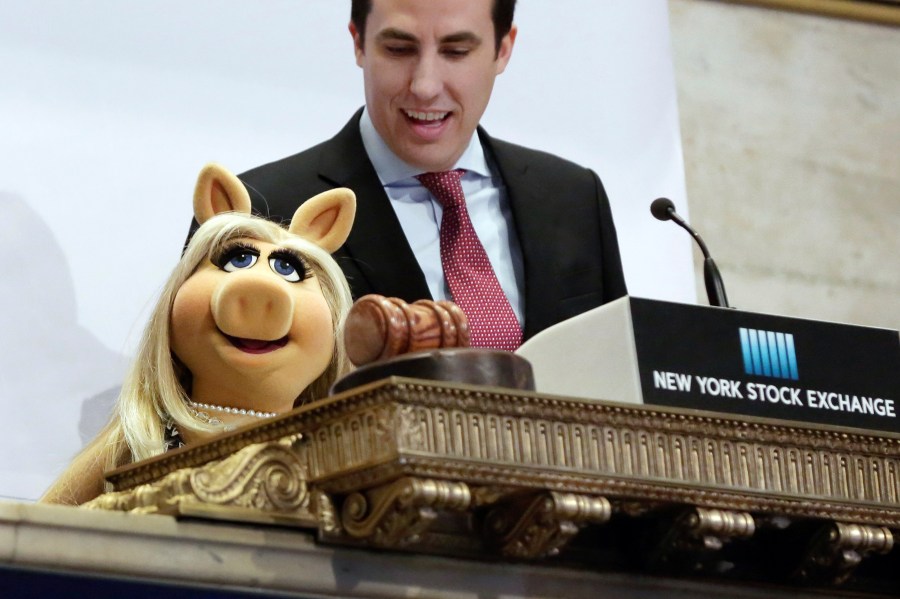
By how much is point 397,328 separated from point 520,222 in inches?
47.1

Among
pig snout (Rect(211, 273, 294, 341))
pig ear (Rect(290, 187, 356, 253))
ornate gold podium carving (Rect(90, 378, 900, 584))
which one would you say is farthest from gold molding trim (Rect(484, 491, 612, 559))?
pig ear (Rect(290, 187, 356, 253))

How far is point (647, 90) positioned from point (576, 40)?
161mm

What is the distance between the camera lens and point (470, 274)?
2.53 metres

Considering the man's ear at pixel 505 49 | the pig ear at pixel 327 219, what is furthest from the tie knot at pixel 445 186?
the pig ear at pixel 327 219

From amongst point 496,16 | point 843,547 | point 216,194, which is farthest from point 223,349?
Answer: point 496,16

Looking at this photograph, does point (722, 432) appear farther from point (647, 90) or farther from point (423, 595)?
point (647, 90)

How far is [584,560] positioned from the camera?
5.09 ft

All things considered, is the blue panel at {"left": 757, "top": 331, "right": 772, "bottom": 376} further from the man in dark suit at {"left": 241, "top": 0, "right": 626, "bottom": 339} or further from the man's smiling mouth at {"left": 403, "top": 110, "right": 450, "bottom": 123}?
the man's smiling mouth at {"left": 403, "top": 110, "right": 450, "bottom": 123}

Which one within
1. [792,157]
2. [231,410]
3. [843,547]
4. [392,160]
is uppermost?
[392,160]

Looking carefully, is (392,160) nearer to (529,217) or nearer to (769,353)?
(529,217)

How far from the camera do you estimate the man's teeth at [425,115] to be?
106 inches

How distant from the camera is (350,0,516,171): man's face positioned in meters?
2.67

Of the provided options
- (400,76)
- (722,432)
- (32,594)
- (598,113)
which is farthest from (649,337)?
(598,113)

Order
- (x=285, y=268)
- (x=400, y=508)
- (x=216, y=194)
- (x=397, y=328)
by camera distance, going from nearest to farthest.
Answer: (x=400, y=508), (x=397, y=328), (x=285, y=268), (x=216, y=194)
